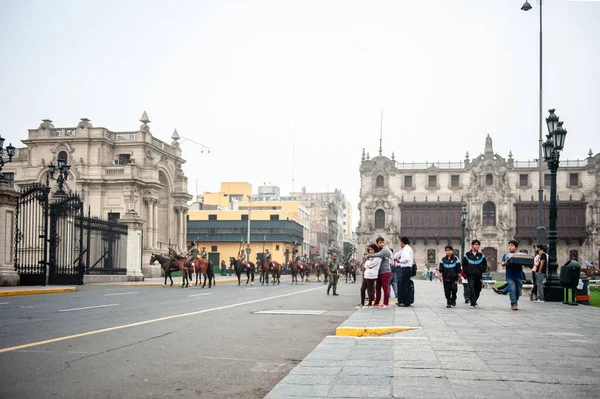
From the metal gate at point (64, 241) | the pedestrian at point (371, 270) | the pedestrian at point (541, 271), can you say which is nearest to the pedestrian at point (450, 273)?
the pedestrian at point (371, 270)

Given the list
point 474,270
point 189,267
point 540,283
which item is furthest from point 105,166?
point 474,270

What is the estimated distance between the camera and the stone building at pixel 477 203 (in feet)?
243

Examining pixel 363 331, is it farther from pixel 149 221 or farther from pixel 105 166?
pixel 105 166

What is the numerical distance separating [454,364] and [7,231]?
20648 mm

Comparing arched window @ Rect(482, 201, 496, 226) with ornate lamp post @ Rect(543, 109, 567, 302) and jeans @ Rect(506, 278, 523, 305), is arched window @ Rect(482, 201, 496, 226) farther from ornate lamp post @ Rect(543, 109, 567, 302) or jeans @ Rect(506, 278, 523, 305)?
jeans @ Rect(506, 278, 523, 305)

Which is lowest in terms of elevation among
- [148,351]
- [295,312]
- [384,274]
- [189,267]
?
[189,267]

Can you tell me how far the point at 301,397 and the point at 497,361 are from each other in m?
2.57

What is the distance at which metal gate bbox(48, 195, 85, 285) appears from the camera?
26.0 meters

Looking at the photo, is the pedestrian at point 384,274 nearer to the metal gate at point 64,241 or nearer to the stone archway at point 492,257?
the metal gate at point 64,241

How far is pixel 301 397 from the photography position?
4.98 metres

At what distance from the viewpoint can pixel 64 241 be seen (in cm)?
2755

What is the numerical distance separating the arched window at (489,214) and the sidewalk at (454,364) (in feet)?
225

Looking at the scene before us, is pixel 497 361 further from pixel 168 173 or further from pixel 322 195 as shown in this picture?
pixel 322 195

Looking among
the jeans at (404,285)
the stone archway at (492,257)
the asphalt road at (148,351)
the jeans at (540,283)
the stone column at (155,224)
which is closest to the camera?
the asphalt road at (148,351)
